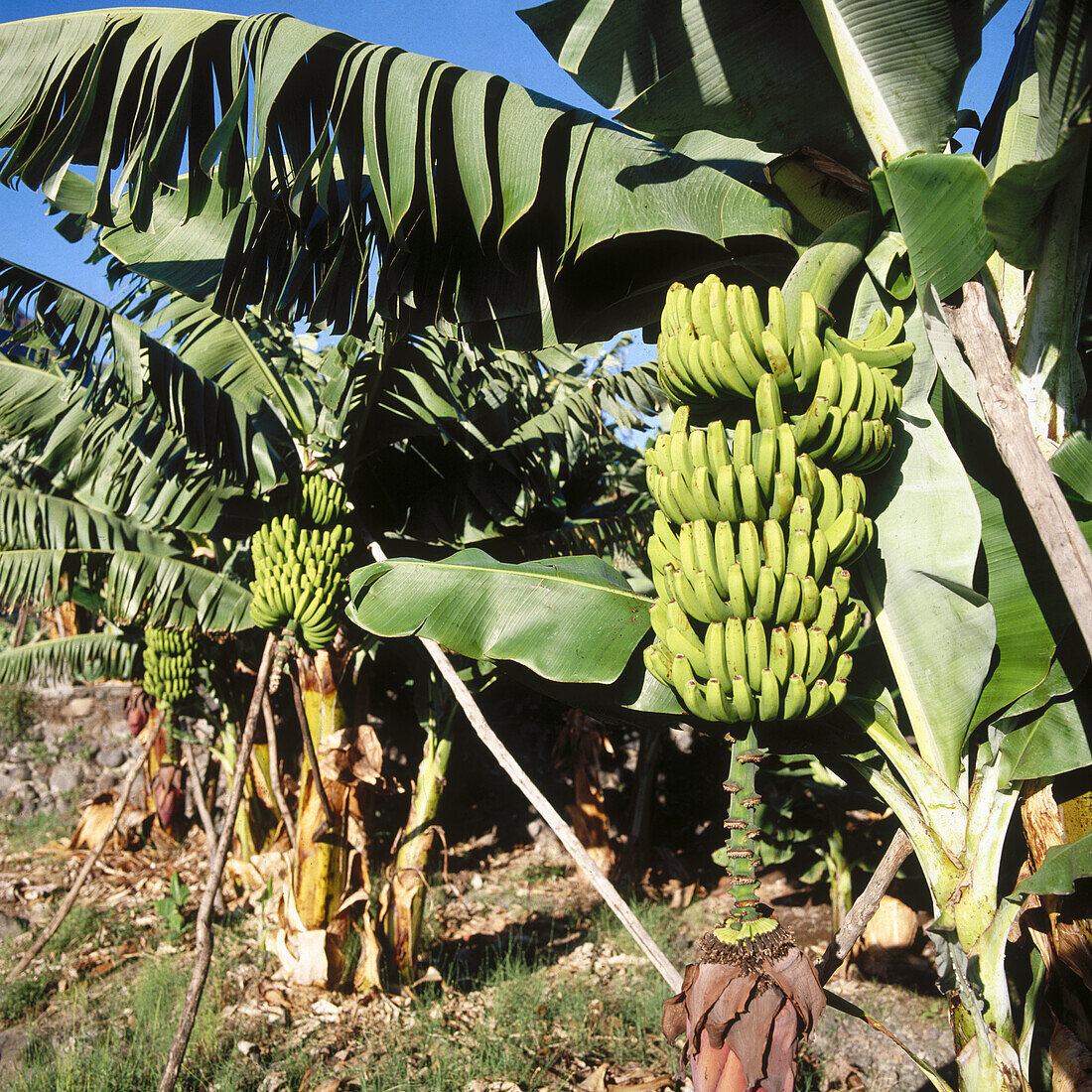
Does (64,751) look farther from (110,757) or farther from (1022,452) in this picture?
(1022,452)

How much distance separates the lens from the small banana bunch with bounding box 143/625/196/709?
566 cm

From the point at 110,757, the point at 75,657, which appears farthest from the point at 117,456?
the point at 110,757

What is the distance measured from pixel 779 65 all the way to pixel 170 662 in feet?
17.7

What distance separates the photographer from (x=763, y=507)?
1.86 m

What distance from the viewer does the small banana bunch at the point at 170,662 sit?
566 centimetres

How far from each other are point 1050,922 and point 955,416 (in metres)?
1.49

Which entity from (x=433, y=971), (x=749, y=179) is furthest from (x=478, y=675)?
(x=749, y=179)

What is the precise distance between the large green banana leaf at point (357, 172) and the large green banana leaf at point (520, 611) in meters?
0.94

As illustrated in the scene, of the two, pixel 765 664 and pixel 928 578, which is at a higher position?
pixel 928 578

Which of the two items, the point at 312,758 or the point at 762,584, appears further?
the point at 312,758

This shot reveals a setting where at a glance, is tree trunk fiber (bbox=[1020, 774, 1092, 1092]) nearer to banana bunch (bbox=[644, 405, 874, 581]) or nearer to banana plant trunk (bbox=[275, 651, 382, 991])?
banana bunch (bbox=[644, 405, 874, 581])

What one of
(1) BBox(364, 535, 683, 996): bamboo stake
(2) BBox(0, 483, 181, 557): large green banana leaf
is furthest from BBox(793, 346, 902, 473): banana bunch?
(2) BBox(0, 483, 181, 557): large green banana leaf

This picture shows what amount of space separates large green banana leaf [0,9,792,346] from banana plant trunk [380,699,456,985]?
12.1 feet

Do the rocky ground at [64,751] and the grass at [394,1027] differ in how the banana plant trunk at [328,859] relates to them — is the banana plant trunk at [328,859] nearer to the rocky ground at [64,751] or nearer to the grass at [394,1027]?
the grass at [394,1027]
